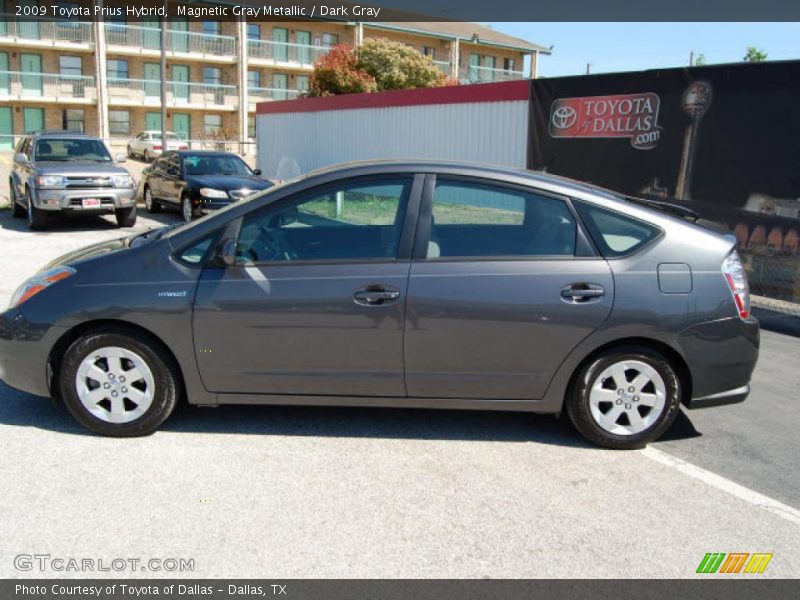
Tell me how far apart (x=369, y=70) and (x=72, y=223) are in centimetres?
2242

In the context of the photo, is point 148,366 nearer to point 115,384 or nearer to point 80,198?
point 115,384

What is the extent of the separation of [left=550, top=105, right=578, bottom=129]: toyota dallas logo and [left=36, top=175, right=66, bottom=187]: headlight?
337 inches

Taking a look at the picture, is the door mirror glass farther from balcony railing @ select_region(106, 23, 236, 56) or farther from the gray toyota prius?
balcony railing @ select_region(106, 23, 236, 56)

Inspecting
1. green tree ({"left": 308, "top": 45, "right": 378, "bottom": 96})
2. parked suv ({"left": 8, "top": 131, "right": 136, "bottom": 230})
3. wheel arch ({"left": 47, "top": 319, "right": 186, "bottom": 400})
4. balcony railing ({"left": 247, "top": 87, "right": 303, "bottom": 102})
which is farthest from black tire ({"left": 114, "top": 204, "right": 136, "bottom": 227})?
balcony railing ({"left": 247, "top": 87, "right": 303, "bottom": 102})

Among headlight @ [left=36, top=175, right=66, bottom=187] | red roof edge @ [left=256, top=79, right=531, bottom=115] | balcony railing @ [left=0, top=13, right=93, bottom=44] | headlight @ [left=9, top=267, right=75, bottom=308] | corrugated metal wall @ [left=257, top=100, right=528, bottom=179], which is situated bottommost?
headlight @ [left=9, top=267, right=75, bottom=308]

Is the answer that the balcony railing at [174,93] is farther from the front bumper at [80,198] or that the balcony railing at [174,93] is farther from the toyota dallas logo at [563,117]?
the toyota dallas logo at [563,117]

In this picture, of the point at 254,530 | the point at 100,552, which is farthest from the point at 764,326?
the point at 100,552

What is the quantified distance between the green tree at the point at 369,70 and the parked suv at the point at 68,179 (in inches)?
814

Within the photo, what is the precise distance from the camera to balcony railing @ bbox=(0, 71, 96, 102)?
133 feet

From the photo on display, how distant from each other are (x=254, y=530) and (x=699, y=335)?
2704 millimetres

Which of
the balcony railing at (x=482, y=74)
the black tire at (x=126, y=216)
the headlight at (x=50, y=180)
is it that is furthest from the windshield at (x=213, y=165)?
the balcony railing at (x=482, y=74)

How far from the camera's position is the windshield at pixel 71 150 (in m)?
13.6

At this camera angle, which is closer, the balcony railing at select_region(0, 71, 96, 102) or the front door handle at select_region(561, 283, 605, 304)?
the front door handle at select_region(561, 283, 605, 304)
